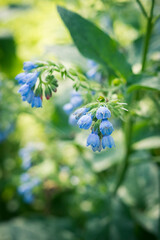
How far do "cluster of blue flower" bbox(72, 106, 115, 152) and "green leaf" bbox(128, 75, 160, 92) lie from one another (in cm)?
26

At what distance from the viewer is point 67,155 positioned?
247cm

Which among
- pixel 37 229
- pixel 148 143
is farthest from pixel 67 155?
pixel 148 143

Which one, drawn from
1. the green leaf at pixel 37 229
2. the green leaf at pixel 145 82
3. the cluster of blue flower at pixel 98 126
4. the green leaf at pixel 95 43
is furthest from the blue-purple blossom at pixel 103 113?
the green leaf at pixel 37 229

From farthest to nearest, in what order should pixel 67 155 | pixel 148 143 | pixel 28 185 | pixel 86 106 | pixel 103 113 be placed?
pixel 67 155, pixel 28 185, pixel 148 143, pixel 86 106, pixel 103 113

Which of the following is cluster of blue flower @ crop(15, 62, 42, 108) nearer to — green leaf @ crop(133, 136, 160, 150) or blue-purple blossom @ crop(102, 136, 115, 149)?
blue-purple blossom @ crop(102, 136, 115, 149)

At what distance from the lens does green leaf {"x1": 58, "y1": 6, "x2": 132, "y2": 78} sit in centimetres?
111

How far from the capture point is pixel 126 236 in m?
1.76

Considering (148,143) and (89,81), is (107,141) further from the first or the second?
(148,143)

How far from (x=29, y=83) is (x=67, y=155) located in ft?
5.11

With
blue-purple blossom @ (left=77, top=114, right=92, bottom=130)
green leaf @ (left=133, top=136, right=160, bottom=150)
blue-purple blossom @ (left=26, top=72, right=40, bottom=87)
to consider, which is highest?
blue-purple blossom @ (left=26, top=72, right=40, bottom=87)

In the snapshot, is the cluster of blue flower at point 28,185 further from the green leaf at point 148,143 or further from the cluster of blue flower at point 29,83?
the cluster of blue flower at point 29,83

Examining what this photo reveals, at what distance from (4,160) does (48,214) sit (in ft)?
2.44

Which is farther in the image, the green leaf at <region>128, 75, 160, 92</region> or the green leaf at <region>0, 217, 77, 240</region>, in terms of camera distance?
the green leaf at <region>0, 217, 77, 240</region>

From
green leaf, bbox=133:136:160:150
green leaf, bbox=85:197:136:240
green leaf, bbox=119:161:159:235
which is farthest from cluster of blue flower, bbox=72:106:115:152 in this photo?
green leaf, bbox=119:161:159:235
